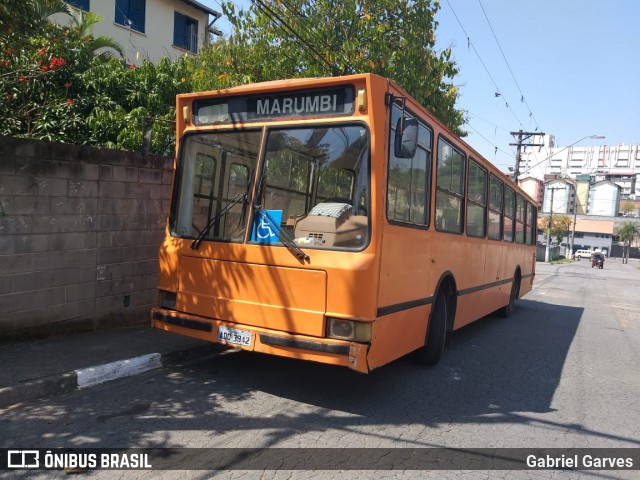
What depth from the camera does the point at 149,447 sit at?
147 inches

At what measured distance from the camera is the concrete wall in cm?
563

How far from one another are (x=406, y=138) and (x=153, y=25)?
1687 centimetres

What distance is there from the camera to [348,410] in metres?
4.77

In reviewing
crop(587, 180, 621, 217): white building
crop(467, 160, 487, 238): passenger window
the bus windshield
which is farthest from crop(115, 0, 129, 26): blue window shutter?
crop(587, 180, 621, 217): white building

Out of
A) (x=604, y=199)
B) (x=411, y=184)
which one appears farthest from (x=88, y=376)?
(x=604, y=199)

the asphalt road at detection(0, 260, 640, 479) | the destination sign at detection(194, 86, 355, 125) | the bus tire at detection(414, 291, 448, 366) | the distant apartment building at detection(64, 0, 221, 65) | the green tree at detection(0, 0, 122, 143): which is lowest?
the asphalt road at detection(0, 260, 640, 479)

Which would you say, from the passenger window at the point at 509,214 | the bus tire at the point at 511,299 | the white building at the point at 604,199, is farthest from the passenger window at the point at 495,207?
the white building at the point at 604,199

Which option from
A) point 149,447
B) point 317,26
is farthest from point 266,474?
point 317,26

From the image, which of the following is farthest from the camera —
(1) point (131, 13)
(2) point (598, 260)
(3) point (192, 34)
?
(2) point (598, 260)

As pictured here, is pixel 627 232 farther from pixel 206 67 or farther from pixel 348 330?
pixel 348 330

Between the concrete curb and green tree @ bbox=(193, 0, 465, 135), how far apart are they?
5824mm

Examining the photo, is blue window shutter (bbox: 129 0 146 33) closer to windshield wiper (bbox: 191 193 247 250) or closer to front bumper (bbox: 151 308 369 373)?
windshield wiper (bbox: 191 193 247 250)

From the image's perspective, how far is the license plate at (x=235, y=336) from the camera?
4.85 m

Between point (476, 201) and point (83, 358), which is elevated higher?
point (476, 201)
